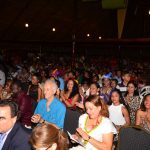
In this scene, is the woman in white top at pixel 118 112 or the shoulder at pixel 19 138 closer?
the shoulder at pixel 19 138

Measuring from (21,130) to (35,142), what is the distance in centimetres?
58

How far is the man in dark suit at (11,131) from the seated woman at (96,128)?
2.20 feet

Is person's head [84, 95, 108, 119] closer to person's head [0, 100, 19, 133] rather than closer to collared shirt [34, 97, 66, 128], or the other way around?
collared shirt [34, 97, 66, 128]

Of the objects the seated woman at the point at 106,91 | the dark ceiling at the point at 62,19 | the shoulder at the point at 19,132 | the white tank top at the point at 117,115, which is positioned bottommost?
the white tank top at the point at 117,115

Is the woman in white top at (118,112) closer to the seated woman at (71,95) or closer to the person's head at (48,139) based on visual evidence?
the seated woman at (71,95)

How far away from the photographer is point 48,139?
2.09m

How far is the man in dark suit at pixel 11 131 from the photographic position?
255cm

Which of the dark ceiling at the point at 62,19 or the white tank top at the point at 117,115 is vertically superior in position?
the dark ceiling at the point at 62,19

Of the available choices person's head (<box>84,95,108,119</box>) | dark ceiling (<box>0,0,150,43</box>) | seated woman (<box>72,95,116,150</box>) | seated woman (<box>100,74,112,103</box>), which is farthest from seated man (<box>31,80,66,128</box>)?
dark ceiling (<box>0,0,150,43</box>)

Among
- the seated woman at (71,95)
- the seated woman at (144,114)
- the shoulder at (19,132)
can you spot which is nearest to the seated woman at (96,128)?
the shoulder at (19,132)

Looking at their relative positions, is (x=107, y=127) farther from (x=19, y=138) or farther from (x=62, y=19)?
(x=62, y=19)

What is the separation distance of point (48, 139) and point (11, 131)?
0.68m

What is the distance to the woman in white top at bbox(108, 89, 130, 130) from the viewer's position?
4.92m

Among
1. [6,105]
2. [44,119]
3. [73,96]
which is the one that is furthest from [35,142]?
[73,96]
